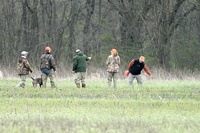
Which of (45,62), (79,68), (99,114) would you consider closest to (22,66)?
(45,62)

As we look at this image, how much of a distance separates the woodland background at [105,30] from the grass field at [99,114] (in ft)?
70.1

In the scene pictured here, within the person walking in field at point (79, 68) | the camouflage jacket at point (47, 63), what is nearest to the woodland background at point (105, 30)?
the person walking in field at point (79, 68)

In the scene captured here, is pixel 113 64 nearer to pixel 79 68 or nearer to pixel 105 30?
pixel 79 68

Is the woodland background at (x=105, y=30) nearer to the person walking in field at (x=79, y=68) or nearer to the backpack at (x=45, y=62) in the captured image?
the person walking in field at (x=79, y=68)

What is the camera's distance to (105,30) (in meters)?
50.9

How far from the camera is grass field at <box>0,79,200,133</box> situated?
32.1ft

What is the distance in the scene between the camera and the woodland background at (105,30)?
42.0 m

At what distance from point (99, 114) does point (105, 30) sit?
1496 inches

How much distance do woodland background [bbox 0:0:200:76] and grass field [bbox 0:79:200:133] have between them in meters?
21.4

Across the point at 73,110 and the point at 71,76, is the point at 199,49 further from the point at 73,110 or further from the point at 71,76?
the point at 73,110

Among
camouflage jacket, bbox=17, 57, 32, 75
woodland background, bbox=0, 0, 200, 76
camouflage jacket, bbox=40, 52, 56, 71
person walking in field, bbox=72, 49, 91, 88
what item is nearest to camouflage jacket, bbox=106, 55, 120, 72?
person walking in field, bbox=72, 49, 91, 88

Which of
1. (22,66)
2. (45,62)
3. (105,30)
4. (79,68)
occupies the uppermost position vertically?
(105,30)

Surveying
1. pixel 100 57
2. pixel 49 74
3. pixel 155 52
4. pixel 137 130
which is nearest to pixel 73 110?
pixel 137 130

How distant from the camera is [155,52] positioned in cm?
4244
